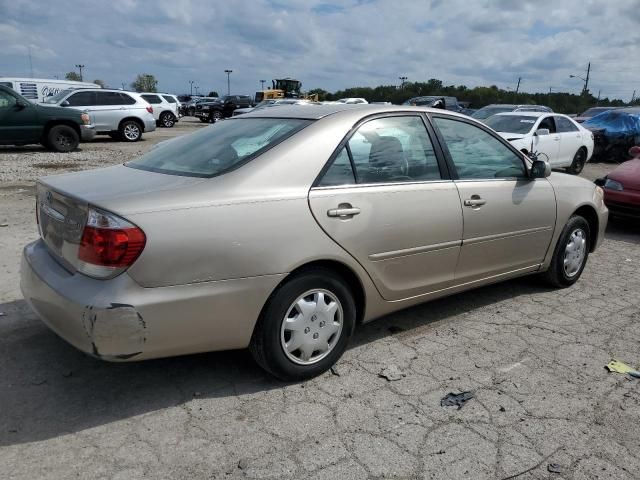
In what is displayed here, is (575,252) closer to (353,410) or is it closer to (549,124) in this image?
(353,410)

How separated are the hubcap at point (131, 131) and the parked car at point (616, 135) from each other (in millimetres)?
14525

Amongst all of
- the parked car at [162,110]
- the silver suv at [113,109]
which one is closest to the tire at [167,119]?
the parked car at [162,110]

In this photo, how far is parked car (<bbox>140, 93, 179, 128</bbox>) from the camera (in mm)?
25438

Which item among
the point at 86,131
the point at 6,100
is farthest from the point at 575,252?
the point at 6,100

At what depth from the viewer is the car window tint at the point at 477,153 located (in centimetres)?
383

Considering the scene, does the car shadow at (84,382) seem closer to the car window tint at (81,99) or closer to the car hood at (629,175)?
the car hood at (629,175)

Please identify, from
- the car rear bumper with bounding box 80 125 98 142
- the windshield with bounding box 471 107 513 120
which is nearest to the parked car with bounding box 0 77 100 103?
the car rear bumper with bounding box 80 125 98 142

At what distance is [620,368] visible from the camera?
3.41 metres

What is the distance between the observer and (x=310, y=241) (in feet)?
9.52

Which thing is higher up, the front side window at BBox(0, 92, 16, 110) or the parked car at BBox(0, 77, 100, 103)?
the parked car at BBox(0, 77, 100, 103)

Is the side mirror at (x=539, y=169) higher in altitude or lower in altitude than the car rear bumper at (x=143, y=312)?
higher

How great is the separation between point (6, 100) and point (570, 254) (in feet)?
42.2

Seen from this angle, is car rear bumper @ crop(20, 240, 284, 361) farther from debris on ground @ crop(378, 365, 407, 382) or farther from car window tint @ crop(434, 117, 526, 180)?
car window tint @ crop(434, 117, 526, 180)

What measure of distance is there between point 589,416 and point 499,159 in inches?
80.5
